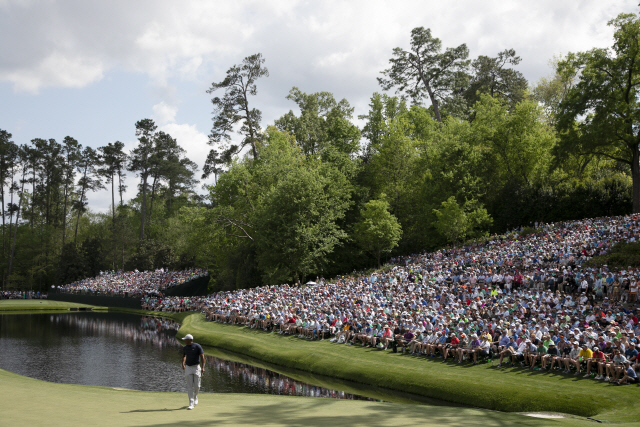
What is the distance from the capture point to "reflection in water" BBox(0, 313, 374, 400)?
77.2 ft

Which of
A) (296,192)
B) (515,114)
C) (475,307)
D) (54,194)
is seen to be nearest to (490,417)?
(475,307)

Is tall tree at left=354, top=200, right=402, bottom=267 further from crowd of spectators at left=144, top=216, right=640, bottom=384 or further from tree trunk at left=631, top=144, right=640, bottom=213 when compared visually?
tree trunk at left=631, top=144, right=640, bottom=213

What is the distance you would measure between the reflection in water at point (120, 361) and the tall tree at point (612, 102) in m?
35.1

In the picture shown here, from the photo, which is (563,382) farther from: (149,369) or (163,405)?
(149,369)

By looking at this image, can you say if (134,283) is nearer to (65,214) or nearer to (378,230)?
(65,214)

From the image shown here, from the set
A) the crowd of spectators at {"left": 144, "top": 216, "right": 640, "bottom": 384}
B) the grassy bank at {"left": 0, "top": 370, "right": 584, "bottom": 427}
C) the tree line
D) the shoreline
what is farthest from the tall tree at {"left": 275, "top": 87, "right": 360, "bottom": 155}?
the grassy bank at {"left": 0, "top": 370, "right": 584, "bottom": 427}

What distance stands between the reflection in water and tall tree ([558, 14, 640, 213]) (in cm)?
3512

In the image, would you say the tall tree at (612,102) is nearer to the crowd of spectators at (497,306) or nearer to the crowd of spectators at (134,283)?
the crowd of spectators at (497,306)

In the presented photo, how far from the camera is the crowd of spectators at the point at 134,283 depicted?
67.5m

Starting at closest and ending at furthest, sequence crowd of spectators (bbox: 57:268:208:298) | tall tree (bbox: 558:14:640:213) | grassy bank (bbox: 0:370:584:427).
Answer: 1. grassy bank (bbox: 0:370:584:427)
2. tall tree (bbox: 558:14:640:213)
3. crowd of spectators (bbox: 57:268:208:298)

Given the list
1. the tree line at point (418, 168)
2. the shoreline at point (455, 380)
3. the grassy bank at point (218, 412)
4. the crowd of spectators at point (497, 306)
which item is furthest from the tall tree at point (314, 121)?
the grassy bank at point (218, 412)

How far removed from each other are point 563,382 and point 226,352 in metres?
20.9

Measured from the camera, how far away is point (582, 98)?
4631 centimetres

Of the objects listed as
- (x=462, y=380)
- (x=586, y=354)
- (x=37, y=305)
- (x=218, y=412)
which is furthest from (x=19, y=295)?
(x=586, y=354)
